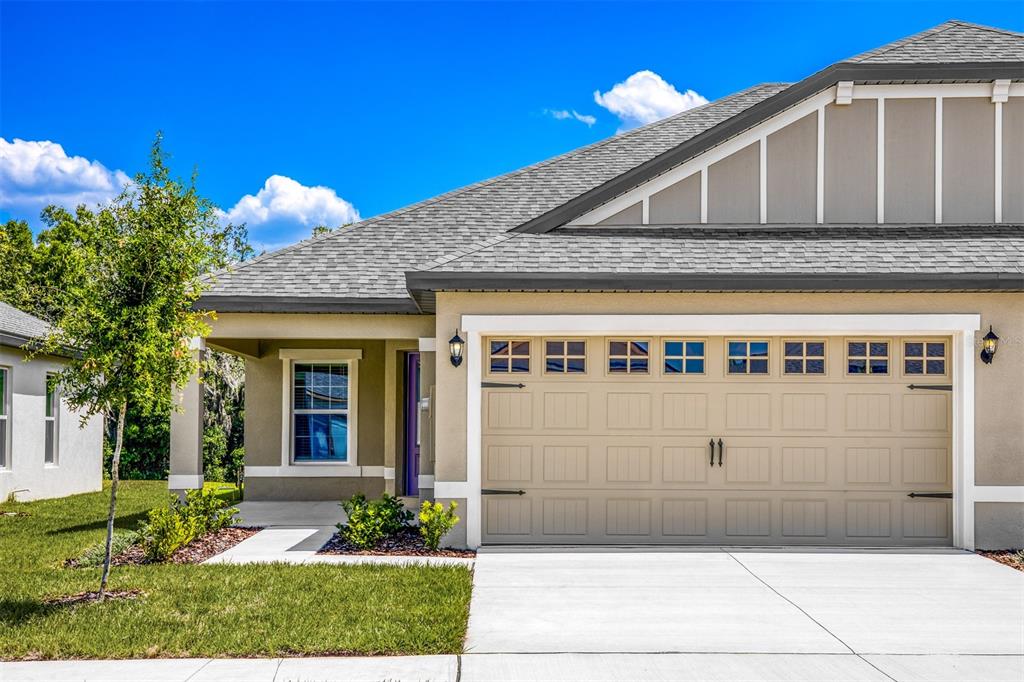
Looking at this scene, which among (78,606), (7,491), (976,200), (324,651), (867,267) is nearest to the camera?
(324,651)

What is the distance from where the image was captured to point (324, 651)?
6.15 meters

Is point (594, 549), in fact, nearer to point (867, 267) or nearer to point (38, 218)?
point (867, 267)

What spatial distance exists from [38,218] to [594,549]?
3080cm

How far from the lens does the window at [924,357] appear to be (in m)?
10.4

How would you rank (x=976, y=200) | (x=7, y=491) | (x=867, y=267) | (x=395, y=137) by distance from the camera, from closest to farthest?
(x=867, y=267)
(x=976, y=200)
(x=7, y=491)
(x=395, y=137)

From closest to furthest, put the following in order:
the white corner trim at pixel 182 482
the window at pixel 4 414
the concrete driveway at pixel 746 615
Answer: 1. the concrete driveway at pixel 746 615
2. the white corner trim at pixel 182 482
3. the window at pixel 4 414

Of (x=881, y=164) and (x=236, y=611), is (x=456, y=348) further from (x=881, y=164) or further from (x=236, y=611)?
(x=881, y=164)

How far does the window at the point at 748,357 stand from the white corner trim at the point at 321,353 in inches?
254

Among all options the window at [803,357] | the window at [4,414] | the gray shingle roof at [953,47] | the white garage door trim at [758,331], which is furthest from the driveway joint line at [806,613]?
the window at [4,414]

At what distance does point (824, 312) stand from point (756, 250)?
1098mm

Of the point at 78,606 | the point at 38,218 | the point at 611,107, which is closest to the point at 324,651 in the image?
the point at 78,606

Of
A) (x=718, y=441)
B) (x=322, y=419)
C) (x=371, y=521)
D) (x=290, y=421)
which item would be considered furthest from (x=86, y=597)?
(x=322, y=419)

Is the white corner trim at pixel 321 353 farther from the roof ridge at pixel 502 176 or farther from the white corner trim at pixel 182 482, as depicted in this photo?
the white corner trim at pixel 182 482

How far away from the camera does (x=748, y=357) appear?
10.5 m
